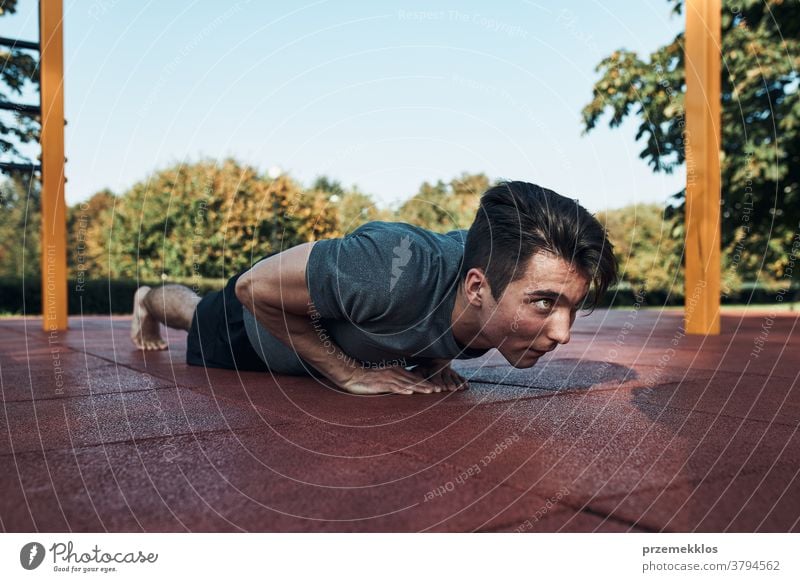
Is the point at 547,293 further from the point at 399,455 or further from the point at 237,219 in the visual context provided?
the point at 237,219

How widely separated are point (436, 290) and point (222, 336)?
1404 millimetres

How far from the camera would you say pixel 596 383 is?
3041mm

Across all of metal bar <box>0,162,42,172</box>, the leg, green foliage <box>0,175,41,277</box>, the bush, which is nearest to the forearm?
the leg

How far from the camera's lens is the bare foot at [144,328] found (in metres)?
4.32

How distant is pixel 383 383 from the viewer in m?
2.69

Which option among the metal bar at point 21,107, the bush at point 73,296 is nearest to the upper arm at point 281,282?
the metal bar at point 21,107

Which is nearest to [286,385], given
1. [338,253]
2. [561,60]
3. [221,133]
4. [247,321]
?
[247,321]

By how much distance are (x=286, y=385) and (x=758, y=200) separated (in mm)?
7273

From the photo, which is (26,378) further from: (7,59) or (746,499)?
(7,59)

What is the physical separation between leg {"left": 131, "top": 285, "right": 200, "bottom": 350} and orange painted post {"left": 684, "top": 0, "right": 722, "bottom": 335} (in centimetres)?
400

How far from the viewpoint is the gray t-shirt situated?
2420 millimetres

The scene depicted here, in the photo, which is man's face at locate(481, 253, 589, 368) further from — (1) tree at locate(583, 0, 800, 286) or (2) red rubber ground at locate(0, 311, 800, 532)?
(1) tree at locate(583, 0, 800, 286)

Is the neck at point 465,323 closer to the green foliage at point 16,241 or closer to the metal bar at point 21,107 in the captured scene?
the metal bar at point 21,107

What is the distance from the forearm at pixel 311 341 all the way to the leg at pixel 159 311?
1349 mm
